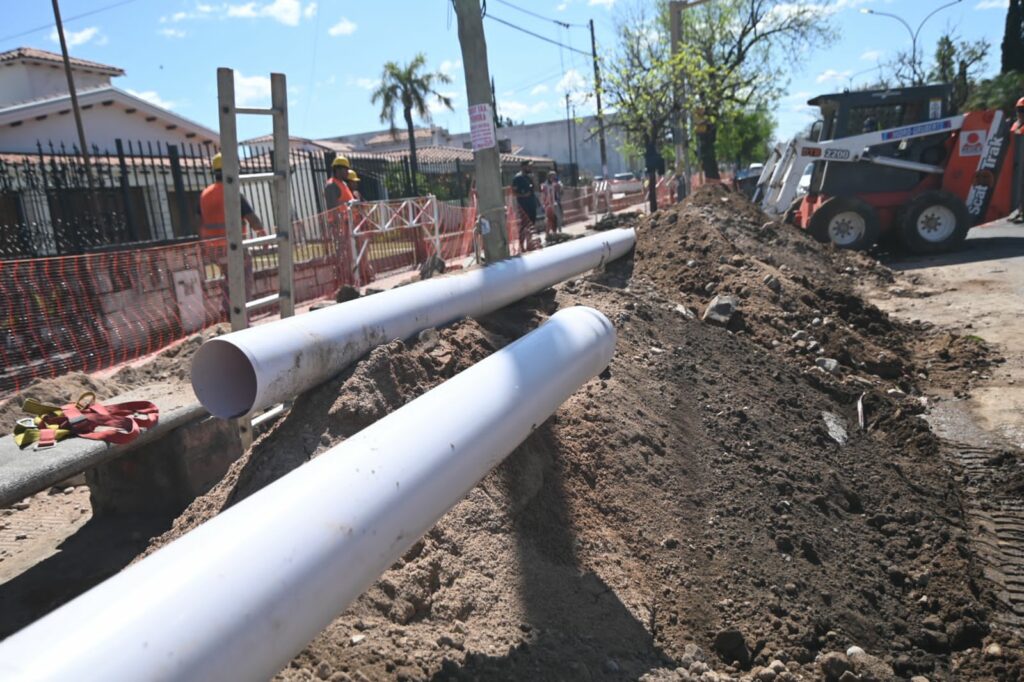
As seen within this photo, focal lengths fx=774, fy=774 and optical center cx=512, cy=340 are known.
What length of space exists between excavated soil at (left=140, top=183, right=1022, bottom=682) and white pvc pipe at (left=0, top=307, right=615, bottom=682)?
1.64 feet

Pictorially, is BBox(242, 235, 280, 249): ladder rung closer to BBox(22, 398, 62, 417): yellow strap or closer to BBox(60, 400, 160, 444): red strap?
BBox(60, 400, 160, 444): red strap

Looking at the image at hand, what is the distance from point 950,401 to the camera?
6430 mm

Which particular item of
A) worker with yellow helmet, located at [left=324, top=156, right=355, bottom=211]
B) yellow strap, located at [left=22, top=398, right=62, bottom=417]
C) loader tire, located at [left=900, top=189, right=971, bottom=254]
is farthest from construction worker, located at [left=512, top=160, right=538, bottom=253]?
yellow strap, located at [left=22, top=398, right=62, bottom=417]

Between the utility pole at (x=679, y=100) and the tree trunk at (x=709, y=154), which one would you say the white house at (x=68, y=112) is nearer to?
the utility pole at (x=679, y=100)

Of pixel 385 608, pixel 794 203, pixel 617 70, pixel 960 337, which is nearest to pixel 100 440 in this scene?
pixel 385 608

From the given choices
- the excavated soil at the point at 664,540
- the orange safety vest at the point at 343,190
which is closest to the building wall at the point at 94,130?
the orange safety vest at the point at 343,190

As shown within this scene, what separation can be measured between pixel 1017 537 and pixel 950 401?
94.8 inches

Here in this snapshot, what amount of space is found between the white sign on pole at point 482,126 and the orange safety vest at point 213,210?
2.65 metres

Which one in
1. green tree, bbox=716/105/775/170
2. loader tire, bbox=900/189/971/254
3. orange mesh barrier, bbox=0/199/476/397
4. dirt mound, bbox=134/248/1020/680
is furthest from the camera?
green tree, bbox=716/105/775/170

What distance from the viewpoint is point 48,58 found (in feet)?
95.3

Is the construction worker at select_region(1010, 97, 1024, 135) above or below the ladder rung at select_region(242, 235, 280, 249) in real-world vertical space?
above

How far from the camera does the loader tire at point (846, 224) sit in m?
13.4

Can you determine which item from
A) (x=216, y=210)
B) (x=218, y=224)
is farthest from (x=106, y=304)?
(x=216, y=210)

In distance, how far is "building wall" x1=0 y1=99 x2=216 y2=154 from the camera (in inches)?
766
